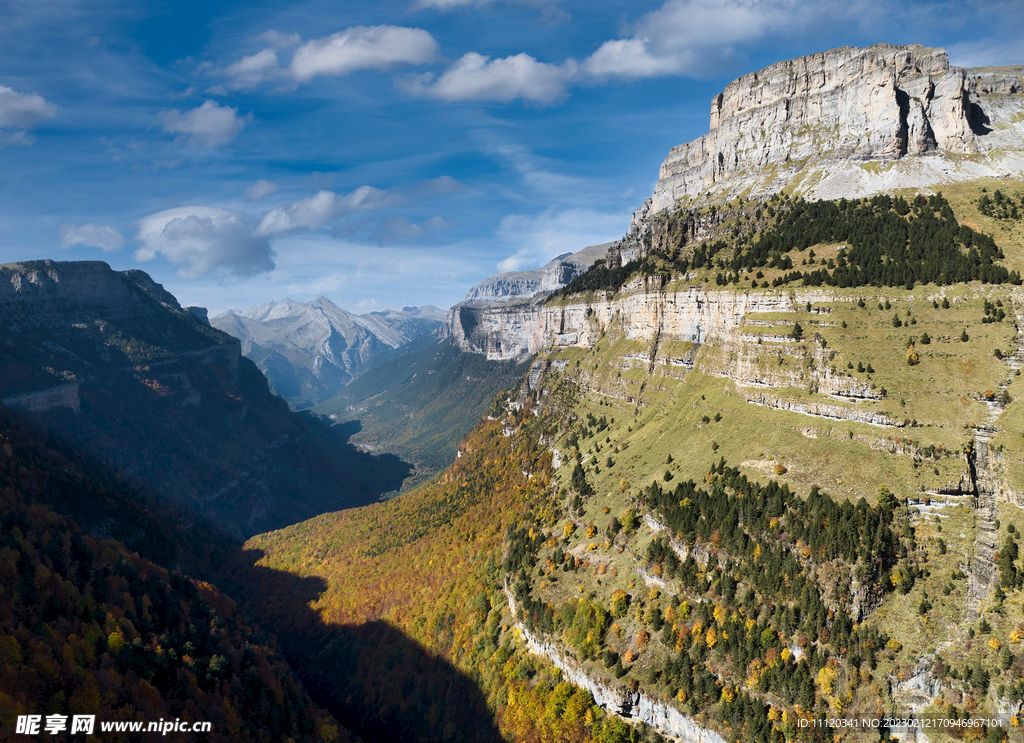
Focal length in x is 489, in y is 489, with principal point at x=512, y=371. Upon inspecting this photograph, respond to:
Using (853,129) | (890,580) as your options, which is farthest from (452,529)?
(853,129)

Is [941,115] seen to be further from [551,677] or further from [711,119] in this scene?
[551,677]

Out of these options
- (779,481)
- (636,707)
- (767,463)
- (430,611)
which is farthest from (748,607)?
(430,611)

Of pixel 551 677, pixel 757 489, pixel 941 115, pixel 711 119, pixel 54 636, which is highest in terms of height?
pixel 711 119

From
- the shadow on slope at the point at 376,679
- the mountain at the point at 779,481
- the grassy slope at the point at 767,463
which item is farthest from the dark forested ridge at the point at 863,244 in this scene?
the shadow on slope at the point at 376,679

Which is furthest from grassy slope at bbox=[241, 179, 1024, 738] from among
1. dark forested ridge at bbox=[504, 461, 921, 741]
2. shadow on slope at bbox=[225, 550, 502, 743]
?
shadow on slope at bbox=[225, 550, 502, 743]

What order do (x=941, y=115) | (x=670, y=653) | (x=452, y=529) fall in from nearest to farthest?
1. (x=670, y=653)
2. (x=941, y=115)
3. (x=452, y=529)

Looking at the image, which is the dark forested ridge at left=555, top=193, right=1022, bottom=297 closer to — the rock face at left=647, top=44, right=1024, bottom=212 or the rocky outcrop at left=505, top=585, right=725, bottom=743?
the rock face at left=647, top=44, right=1024, bottom=212
